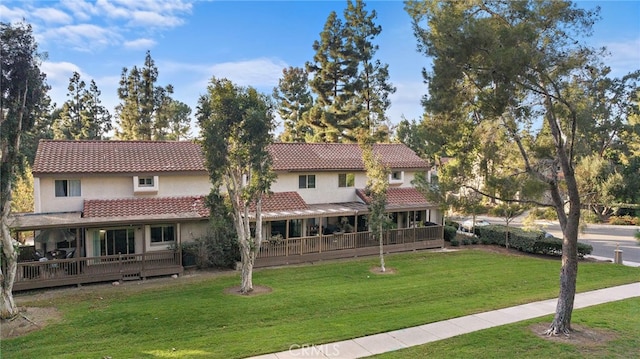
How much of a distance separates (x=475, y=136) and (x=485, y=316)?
5443 mm

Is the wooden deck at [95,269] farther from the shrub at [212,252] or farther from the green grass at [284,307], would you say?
the green grass at [284,307]

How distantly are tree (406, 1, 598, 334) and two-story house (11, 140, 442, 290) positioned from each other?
1015cm

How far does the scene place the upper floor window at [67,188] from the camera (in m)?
17.4

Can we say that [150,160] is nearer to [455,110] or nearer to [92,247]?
[92,247]

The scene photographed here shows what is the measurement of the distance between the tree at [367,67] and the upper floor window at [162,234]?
70.6 feet

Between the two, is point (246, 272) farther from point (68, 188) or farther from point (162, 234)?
point (68, 188)

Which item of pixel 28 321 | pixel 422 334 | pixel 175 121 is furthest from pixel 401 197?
pixel 175 121

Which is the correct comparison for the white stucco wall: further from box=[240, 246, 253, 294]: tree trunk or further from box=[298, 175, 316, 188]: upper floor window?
box=[240, 246, 253, 294]: tree trunk

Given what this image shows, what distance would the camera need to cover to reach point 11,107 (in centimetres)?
1119

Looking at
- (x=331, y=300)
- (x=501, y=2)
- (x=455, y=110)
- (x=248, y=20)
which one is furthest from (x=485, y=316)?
(x=248, y=20)

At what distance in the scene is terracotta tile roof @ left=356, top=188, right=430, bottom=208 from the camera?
22906mm

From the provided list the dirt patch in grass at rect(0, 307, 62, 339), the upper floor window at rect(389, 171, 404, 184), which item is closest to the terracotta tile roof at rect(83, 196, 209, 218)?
the dirt patch in grass at rect(0, 307, 62, 339)

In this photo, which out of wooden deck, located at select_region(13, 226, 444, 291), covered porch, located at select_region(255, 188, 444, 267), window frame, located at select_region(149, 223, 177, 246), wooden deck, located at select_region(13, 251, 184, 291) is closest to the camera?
wooden deck, located at select_region(13, 251, 184, 291)
